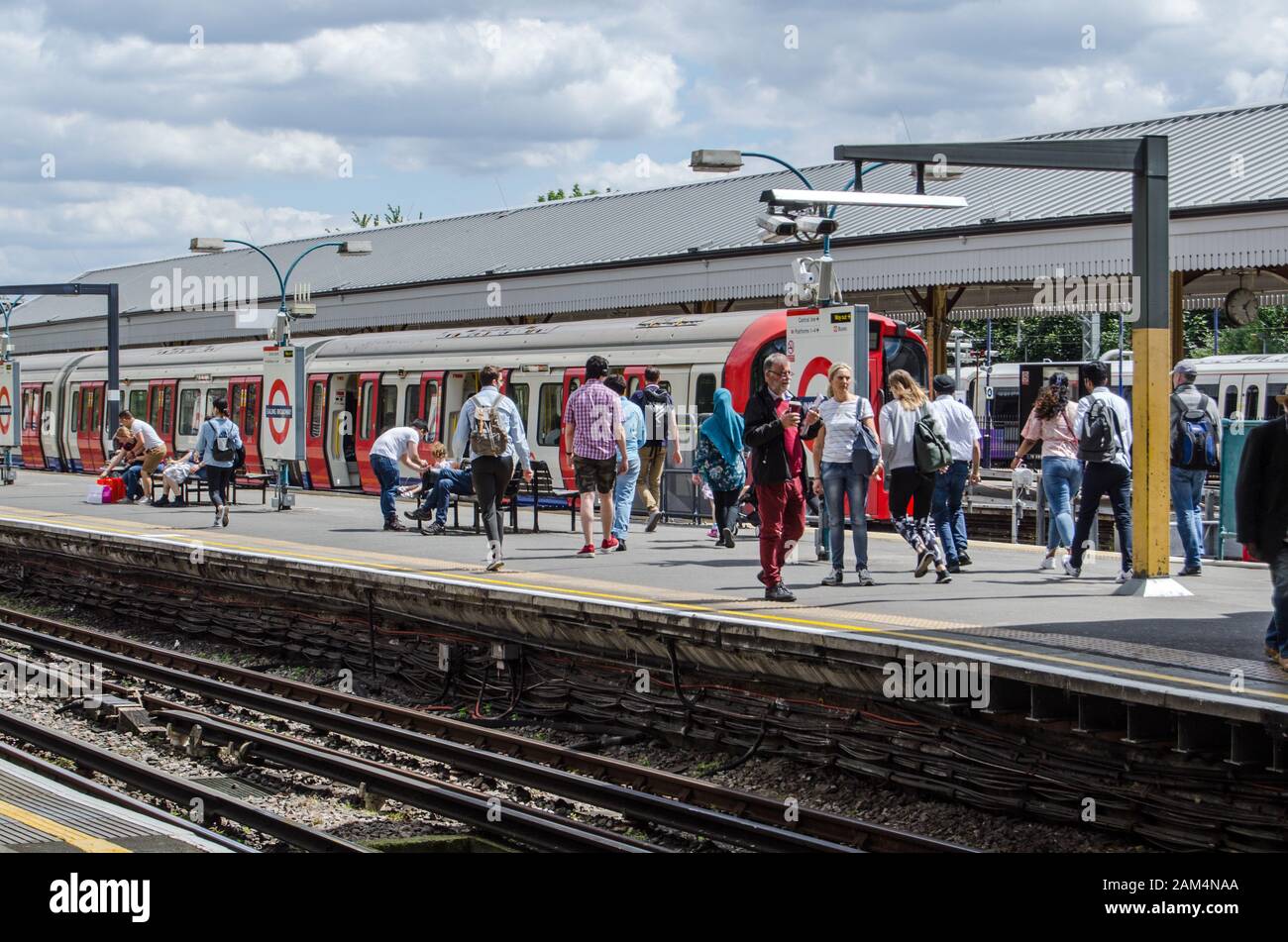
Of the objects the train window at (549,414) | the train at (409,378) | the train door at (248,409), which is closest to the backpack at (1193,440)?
the train at (409,378)

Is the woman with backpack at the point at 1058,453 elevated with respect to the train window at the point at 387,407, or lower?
lower

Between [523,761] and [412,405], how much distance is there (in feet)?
58.4

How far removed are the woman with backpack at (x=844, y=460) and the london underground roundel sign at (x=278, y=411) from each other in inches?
492

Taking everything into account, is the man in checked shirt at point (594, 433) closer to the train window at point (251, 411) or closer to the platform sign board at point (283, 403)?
the platform sign board at point (283, 403)

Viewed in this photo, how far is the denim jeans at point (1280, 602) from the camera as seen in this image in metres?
8.17

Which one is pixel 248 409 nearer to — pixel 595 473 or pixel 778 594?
pixel 595 473

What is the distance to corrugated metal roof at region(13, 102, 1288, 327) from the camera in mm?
26938

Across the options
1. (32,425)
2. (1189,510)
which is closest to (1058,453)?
(1189,510)

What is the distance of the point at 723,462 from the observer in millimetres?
16266

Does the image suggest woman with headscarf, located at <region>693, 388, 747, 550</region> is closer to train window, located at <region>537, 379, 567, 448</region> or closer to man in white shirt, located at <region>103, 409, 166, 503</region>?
train window, located at <region>537, 379, 567, 448</region>

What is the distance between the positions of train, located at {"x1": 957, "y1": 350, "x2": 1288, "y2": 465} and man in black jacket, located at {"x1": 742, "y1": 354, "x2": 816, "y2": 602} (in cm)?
1427

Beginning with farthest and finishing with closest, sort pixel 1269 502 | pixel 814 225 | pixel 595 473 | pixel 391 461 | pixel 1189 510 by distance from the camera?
pixel 391 461
pixel 814 225
pixel 595 473
pixel 1189 510
pixel 1269 502

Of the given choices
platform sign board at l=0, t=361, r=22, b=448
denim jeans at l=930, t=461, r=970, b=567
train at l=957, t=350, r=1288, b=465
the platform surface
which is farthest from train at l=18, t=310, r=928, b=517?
the platform surface

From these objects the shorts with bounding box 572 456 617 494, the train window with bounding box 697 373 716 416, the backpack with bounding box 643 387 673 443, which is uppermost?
the train window with bounding box 697 373 716 416
